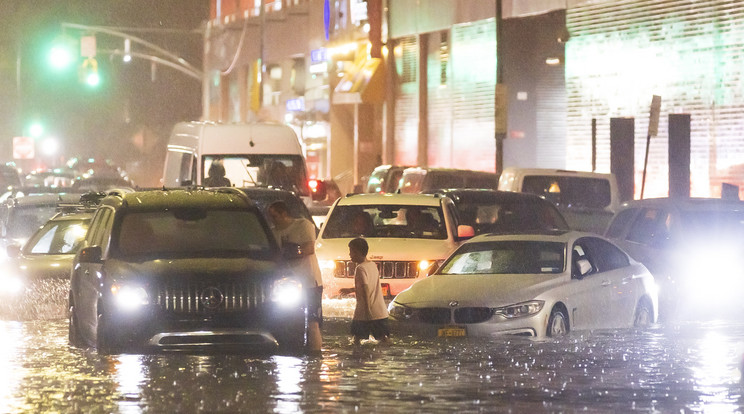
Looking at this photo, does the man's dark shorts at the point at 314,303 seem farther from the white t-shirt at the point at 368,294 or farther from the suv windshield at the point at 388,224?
the suv windshield at the point at 388,224

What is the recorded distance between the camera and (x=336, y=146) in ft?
201

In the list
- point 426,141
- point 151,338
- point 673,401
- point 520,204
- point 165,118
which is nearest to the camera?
point 673,401

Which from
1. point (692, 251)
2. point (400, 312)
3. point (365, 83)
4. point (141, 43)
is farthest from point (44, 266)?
point (141, 43)

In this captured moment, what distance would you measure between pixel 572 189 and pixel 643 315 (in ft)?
33.1

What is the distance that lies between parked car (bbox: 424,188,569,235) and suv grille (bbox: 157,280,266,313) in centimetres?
834

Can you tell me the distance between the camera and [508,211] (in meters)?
21.9

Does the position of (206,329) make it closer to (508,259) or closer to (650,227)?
(508,259)

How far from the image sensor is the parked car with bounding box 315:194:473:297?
61.3 ft

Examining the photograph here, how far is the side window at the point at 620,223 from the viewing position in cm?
2114

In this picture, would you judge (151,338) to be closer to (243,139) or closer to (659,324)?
(659,324)

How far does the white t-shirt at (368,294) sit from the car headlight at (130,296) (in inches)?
94.3

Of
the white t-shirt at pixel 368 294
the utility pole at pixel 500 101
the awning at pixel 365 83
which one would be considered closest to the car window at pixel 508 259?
the white t-shirt at pixel 368 294

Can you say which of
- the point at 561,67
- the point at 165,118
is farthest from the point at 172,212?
the point at 165,118

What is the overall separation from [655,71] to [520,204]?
52.1 feet
